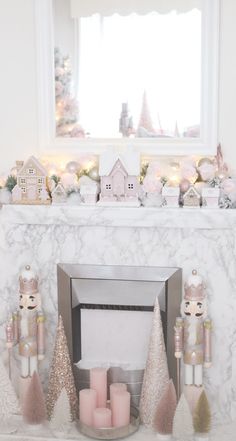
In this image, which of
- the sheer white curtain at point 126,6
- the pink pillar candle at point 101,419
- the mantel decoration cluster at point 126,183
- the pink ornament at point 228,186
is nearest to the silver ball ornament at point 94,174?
the mantel decoration cluster at point 126,183

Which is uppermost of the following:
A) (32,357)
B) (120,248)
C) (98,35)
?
(98,35)

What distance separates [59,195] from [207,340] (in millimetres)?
870

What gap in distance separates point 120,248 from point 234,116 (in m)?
0.74

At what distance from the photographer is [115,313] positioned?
2.68 m

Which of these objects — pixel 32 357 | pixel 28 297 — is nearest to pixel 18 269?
pixel 28 297

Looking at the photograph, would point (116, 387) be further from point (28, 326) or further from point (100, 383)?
point (28, 326)

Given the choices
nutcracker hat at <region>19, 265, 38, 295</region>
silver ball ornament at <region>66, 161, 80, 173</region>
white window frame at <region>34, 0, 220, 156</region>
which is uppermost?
white window frame at <region>34, 0, 220, 156</region>

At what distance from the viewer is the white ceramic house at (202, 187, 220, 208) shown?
2.47 metres

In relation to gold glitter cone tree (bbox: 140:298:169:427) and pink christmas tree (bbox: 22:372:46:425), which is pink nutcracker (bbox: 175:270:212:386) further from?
pink christmas tree (bbox: 22:372:46:425)

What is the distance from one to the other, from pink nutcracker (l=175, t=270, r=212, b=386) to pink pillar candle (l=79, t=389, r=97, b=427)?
0.40 meters

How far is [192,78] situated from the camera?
2.55 meters

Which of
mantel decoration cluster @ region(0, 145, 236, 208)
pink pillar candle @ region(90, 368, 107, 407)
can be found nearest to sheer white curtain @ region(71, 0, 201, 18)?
mantel decoration cluster @ region(0, 145, 236, 208)

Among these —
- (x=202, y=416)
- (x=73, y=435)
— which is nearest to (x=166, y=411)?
(x=202, y=416)

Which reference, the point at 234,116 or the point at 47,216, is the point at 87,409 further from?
the point at 234,116
